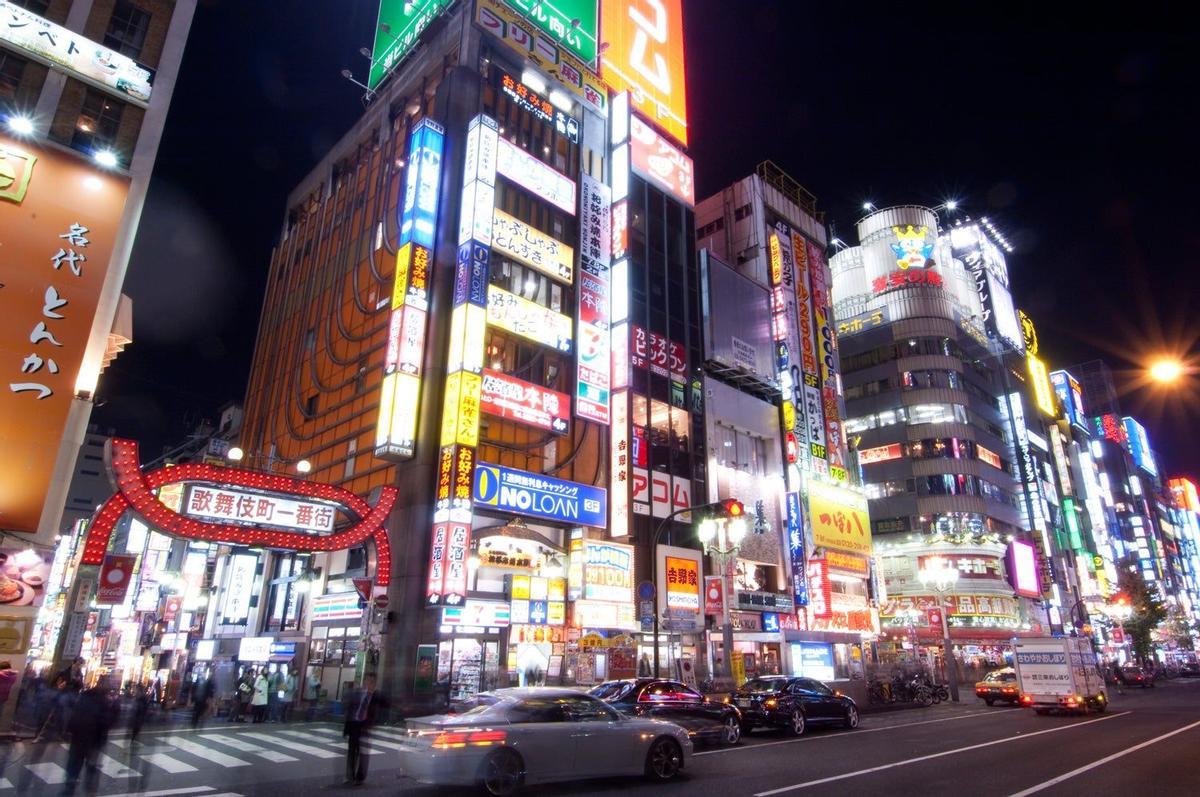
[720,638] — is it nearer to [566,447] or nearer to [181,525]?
[566,447]

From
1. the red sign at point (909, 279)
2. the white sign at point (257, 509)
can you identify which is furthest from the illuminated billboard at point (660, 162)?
the red sign at point (909, 279)

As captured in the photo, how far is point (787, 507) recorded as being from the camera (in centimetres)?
4288

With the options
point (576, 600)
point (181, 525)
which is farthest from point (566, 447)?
point (181, 525)

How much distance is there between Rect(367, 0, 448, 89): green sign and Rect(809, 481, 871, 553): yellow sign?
36.9 meters

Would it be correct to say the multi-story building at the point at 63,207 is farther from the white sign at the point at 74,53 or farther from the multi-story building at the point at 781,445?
the multi-story building at the point at 781,445

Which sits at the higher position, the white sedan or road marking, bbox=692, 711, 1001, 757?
the white sedan

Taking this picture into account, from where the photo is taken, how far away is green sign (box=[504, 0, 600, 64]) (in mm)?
40750

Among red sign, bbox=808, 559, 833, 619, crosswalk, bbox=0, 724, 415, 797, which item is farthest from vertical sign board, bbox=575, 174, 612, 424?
red sign, bbox=808, 559, 833, 619

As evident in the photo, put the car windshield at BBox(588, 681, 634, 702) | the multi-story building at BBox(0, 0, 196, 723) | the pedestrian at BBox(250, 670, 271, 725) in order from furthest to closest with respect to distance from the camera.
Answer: the pedestrian at BBox(250, 670, 271, 725), the multi-story building at BBox(0, 0, 196, 723), the car windshield at BBox(588, 681, 634, 702)

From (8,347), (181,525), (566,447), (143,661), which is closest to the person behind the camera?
(181,525)

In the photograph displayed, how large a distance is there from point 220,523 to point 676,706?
14527mm

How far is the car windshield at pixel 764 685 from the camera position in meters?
19.5

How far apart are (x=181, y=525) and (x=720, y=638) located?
2641 cm

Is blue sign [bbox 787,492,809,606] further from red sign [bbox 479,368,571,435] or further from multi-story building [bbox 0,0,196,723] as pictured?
multi-story building [bbox 0,0,196,723]
